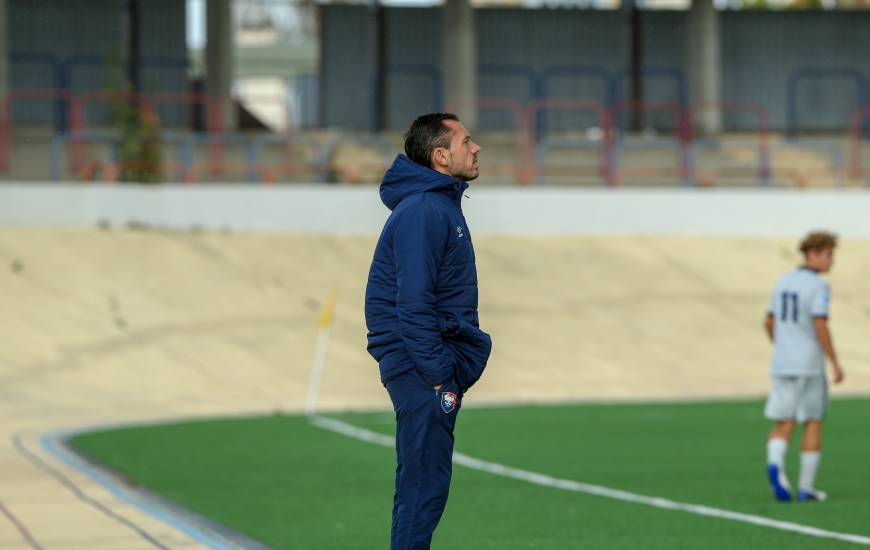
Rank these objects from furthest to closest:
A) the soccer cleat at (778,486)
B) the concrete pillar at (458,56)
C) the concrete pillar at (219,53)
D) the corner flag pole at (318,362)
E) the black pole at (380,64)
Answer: the black pole at (380,64), the concrete pillar at (458,56), the concrete pillar at (219,53), the corner flag pole at (318,362), the soccer cleat at (778,486)

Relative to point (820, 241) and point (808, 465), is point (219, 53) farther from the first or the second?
point (808, 465)

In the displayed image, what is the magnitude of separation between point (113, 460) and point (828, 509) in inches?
247

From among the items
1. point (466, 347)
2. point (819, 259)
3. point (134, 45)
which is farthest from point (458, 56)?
point (466, 347)

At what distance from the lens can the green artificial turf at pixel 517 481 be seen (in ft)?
36.6

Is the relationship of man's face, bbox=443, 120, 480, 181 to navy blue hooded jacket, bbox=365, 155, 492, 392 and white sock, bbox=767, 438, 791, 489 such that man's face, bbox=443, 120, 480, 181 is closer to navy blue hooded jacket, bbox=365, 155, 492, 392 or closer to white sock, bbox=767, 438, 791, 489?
navy blue hooded jacket, bbox=365, 155, 492, 392

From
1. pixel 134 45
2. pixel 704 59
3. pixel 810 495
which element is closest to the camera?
pixel 810 495

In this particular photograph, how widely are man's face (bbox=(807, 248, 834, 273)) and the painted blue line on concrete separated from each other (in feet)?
14.8

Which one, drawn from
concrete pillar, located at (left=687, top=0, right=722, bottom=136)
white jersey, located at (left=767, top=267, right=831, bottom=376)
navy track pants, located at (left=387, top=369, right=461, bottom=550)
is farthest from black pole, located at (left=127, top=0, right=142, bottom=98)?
navy track pants, located at (left=387, top=369, right=461, bottom=550)

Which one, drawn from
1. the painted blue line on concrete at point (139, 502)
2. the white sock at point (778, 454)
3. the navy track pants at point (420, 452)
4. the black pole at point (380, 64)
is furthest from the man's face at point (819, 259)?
the black pole at point (380, 64)

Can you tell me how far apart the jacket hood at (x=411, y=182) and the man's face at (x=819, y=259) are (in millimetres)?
5439

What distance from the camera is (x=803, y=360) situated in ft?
41.3

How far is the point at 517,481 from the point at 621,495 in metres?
1.26

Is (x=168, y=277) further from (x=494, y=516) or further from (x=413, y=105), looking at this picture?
(x=494, y=516)

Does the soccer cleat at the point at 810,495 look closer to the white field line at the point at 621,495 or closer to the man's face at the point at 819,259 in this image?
the white field line at the point at 621,495
